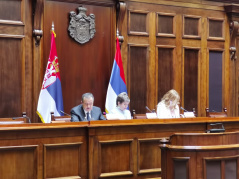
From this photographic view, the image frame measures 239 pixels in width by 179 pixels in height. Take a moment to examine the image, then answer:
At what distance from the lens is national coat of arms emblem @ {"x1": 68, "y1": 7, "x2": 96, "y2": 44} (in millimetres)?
7270

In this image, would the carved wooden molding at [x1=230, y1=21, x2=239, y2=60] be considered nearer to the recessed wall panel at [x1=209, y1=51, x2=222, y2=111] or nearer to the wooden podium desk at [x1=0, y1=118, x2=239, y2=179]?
the recessed wall panel at [x1=209, y1=51, x2=222, y2=111]

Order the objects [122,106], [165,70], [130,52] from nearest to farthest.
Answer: [122,106] → [130,52] → [165,70]

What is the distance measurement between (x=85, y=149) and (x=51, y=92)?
6.13 ft

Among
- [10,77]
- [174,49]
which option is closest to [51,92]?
[10,77]

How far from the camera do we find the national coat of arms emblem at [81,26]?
7270 millimetres

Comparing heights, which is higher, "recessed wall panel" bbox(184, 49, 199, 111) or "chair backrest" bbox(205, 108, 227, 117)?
"recessed wall panel" bbox(184, 49, 199, 111)

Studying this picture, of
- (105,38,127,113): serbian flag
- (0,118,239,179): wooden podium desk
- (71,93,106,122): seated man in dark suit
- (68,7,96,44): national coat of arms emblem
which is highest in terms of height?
(68,7,96,44): national coat of arms emblem

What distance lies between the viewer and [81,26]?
7336 millimetres

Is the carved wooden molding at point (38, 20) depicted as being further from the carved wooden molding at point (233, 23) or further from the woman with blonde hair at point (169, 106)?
the carved wooden molding at point (233, 23)

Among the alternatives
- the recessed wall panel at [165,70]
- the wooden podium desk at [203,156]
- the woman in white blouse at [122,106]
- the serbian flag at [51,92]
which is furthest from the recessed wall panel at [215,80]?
the wooden podium desk at [203,156]

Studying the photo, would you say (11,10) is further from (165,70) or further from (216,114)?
(216,114)

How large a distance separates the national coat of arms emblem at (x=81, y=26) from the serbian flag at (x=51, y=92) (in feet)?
1.69

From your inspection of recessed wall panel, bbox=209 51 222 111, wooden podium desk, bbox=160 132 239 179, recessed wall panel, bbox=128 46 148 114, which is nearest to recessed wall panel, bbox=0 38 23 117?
recessed wall panel, bbox=128 46 148 114

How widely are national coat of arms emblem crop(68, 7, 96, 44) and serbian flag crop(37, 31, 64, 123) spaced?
51cm
